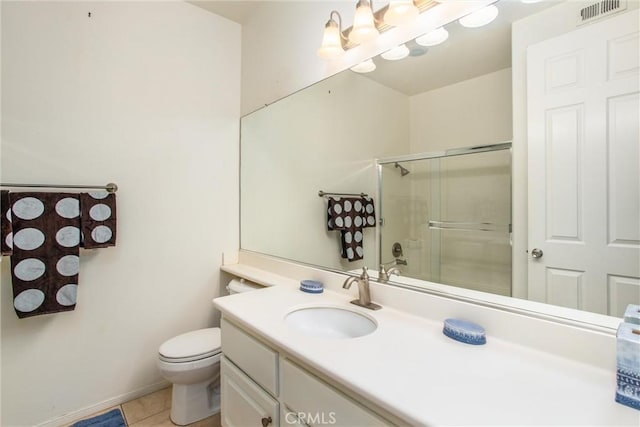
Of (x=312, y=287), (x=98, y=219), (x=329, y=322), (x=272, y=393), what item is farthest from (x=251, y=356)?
(x=98, y=219)

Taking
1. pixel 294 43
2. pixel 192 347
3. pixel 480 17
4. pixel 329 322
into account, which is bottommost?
pixel 192 347

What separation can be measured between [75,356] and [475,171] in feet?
7.40

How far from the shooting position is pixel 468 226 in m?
1.21

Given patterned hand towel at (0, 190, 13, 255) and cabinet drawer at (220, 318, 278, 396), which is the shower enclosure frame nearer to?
cabinet drawer at (220, 318, 278, 396)

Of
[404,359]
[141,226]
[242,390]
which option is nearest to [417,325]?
[404,359]

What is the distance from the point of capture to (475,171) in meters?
1.15

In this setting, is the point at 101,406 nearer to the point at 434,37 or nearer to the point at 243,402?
the point at 243,402

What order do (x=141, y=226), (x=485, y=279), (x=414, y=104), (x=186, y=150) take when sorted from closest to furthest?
(x=485, y=279) < (x=414, y=104) < (x=141, y=226) < (x=186, y=150)

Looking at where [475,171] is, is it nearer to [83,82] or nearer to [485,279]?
[485,279]

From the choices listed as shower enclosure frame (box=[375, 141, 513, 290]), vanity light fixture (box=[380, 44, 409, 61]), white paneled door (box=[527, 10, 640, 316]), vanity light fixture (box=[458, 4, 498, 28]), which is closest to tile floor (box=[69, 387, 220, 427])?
shower enclosure frame (box=[375, 141, 513, 290])

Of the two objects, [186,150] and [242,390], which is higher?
[186,150]

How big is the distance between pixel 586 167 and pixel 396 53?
87 cm

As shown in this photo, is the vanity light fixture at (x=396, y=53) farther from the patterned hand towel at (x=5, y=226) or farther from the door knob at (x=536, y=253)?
the patterned hand towel at (x=5, y=226)

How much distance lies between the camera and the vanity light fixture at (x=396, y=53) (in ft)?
4.30
